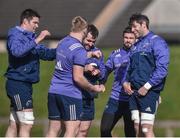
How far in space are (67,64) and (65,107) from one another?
0.62m

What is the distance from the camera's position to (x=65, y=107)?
12.2 m

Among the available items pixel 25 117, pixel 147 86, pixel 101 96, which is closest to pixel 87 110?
pixel 25 117

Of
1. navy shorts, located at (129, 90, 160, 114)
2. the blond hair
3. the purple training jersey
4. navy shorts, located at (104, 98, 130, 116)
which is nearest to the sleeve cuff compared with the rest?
navy shorts, located at (129, 90, 160, 114)

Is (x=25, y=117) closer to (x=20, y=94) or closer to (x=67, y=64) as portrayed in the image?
(x=20, y=94)

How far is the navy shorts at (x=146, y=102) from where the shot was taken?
41.5ft

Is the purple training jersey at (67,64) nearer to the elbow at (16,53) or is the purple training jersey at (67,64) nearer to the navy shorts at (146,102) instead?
the elbow at (16,53)

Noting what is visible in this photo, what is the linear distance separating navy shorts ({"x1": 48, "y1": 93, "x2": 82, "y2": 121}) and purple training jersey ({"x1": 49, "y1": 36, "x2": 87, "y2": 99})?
7cm

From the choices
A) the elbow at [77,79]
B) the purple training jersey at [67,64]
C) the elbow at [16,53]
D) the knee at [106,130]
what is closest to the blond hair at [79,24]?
the purple training jersey at [67,64]

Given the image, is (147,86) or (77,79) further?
(147,86)

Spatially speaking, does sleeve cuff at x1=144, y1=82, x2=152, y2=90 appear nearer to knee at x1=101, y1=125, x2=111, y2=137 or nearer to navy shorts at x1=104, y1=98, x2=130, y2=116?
navy shorts at x1=104, y1=98, x2=130, y2=116

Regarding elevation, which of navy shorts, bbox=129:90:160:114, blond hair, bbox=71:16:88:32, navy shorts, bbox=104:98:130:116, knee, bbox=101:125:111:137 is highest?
blond hair, bbox=71:16:88:32

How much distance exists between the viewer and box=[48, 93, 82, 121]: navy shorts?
12.2 m

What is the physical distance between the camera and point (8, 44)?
12.8m

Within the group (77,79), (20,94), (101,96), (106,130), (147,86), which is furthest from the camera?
(101,96)
